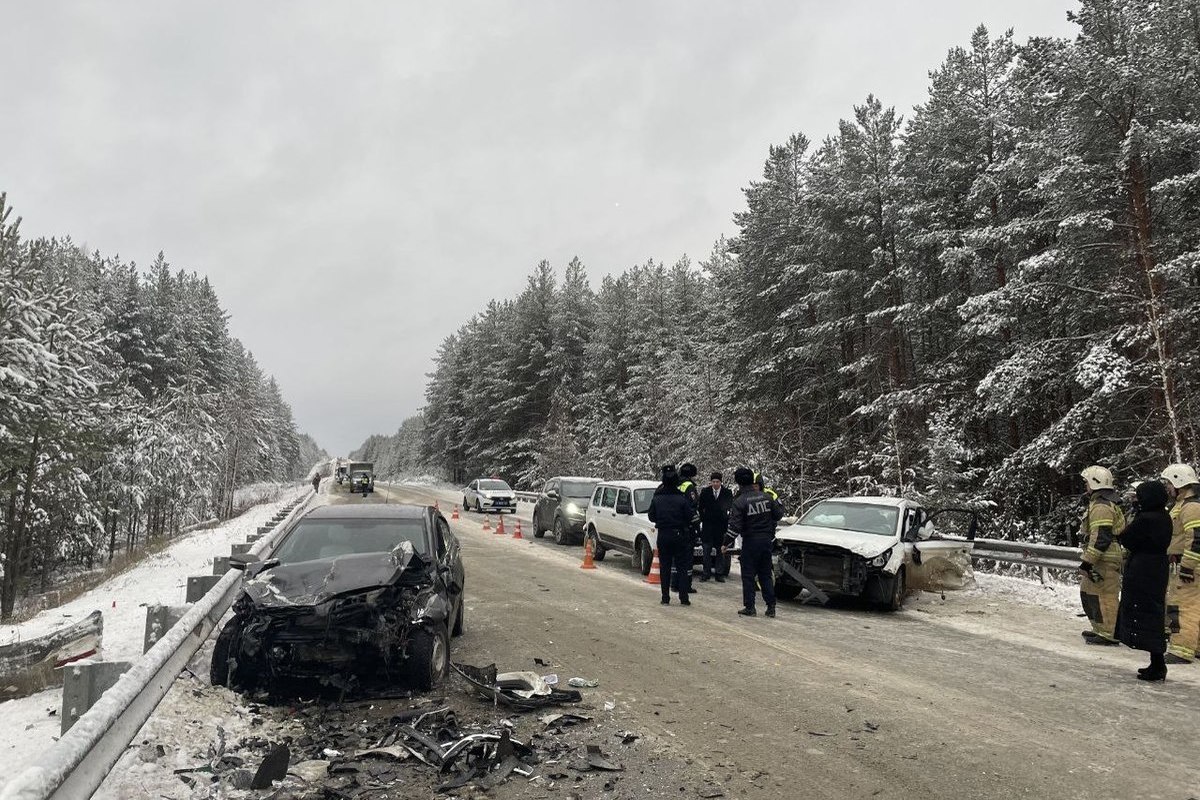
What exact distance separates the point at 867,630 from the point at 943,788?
17.1 ft

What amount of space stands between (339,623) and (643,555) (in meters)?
9.36

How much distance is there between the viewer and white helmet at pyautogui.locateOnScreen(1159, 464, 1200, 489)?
24.0 ft

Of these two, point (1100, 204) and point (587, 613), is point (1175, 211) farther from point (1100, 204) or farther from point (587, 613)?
point (587, 613)

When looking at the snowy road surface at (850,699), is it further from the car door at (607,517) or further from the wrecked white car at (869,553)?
the car door at (607,517)

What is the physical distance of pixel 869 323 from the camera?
24.5 meters

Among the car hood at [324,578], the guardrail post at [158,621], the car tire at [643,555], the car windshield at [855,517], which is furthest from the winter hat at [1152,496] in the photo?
the guardrail post at [158,621]

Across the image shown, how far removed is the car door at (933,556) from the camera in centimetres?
1116

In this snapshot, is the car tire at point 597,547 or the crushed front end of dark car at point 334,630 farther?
the car tire at point 597,547

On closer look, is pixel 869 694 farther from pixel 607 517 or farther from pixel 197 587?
pixel 607 517

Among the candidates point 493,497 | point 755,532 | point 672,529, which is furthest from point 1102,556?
point 493,497

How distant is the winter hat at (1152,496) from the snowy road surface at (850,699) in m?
1.73

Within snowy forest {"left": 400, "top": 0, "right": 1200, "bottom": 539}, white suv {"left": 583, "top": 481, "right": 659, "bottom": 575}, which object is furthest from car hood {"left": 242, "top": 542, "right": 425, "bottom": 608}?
snowy forest {"left": 400, "top": 0, "right": 1200, "bottom": 539}

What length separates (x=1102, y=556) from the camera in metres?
8.47

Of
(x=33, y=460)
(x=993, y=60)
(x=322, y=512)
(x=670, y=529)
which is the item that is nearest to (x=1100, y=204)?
(x=993, y=60)
